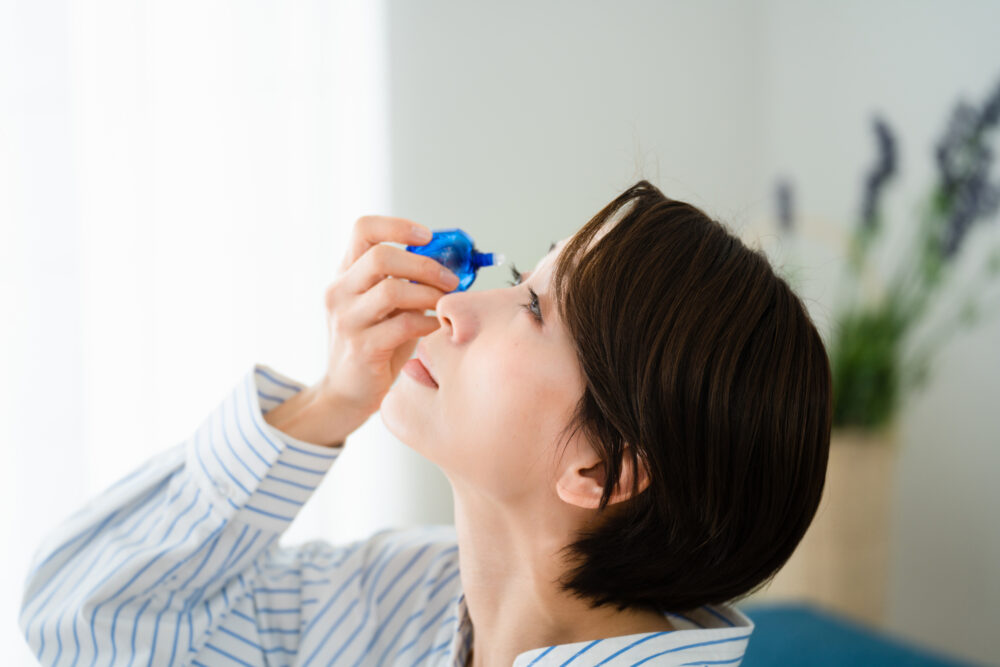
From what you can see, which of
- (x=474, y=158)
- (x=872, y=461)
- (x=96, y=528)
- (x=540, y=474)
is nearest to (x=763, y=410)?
(x=540, y=474)

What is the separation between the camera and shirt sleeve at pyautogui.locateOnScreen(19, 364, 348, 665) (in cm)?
101

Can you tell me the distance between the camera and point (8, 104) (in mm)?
1353

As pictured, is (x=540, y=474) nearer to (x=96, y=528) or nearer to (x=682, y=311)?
(x=682, y=311)

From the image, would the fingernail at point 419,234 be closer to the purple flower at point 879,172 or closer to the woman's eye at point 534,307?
the woman's eye at point 534,307

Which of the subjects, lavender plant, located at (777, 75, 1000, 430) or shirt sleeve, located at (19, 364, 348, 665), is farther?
lavender plant, located at (777, 75, 1000, 430)

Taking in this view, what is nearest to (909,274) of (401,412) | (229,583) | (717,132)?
(717,132)

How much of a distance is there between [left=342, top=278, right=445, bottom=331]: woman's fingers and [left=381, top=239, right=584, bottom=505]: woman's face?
54mm

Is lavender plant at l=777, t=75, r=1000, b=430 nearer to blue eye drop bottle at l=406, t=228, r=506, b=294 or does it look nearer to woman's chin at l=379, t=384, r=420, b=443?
blue eye drop bottle at l=406, t=228, r=506, b=294

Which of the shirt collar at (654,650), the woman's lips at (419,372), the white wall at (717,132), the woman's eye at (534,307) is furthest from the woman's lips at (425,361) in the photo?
the white wall at (717,132)

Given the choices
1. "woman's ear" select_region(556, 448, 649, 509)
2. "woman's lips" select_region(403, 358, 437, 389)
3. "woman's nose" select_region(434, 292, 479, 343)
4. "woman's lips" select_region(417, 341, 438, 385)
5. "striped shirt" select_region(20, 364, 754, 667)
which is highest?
"woman's nose" select_region(434, 292, 479, 343)

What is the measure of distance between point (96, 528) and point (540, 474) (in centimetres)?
63

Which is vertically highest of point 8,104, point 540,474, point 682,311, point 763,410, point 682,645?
point 8,104

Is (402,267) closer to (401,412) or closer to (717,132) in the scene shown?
(401,412)

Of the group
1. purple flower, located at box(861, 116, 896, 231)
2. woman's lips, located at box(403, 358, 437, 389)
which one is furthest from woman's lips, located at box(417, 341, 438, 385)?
purple flower, located at box(861, 116, 896, 231)
